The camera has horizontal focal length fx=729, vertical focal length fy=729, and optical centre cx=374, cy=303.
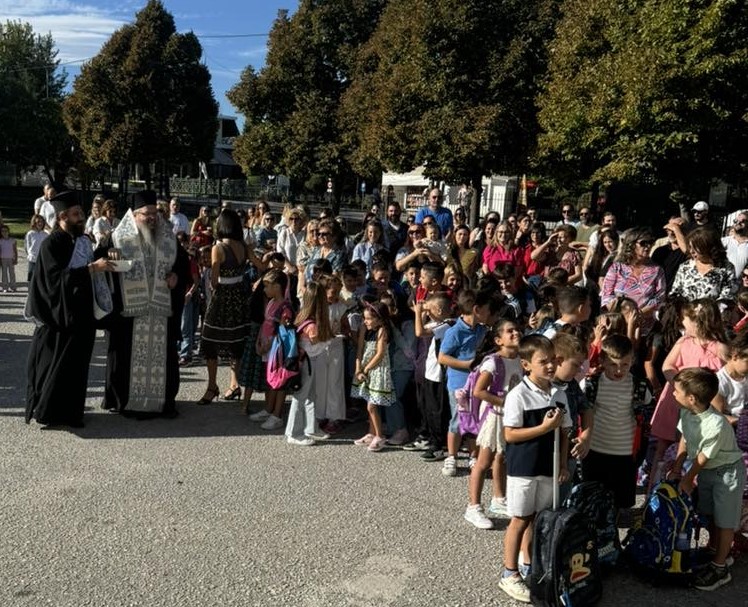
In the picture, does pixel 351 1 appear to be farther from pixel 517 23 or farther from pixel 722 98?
pixel 722 98

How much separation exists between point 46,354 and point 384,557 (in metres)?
3.64

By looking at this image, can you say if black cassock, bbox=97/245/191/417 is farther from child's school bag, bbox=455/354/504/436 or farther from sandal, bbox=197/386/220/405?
child's school bag, bbox=455/354/504/436

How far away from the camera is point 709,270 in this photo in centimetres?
621

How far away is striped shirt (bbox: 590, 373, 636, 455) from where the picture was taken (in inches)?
175

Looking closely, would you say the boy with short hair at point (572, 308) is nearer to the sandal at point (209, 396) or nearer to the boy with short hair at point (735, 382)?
the boy with short hair at point (735, 382)

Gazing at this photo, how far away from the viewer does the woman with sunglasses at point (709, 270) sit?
6.13m

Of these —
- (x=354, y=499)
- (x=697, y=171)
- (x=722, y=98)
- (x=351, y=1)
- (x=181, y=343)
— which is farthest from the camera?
(x=351, y=1)

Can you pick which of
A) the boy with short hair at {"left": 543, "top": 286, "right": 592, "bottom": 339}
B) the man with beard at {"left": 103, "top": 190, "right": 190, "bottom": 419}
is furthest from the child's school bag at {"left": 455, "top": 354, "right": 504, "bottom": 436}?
the man with beard at {"left": 103, "top": 190, "right": 190, "bottom": 419}

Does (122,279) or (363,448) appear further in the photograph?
(122,279)

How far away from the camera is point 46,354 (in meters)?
6.19

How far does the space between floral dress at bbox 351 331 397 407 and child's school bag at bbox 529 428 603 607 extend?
7.94ft

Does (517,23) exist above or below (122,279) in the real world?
above

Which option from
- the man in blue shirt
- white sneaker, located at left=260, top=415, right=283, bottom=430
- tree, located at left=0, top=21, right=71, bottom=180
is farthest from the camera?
tree, located at left=0, top=21, right=71, bottom=180

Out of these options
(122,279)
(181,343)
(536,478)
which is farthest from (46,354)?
(536,478)
